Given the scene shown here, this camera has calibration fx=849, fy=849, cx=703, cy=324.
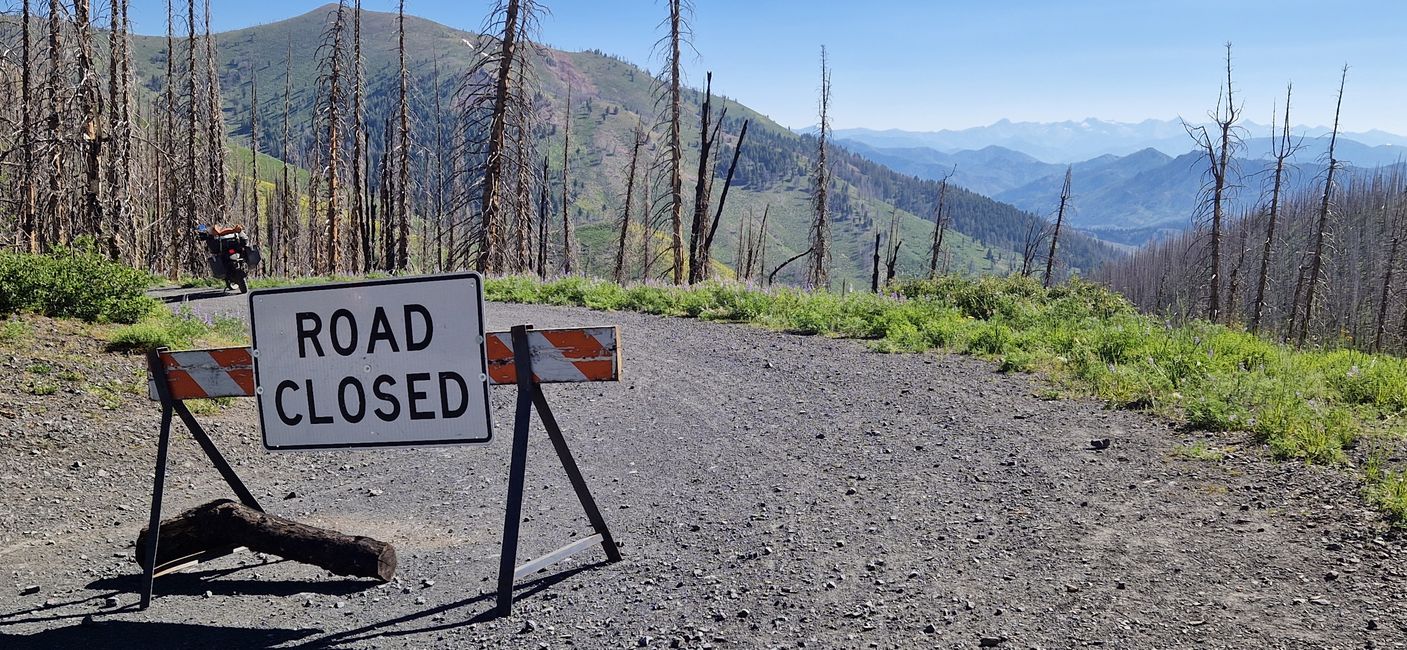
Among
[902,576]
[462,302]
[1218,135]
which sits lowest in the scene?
[902,576]

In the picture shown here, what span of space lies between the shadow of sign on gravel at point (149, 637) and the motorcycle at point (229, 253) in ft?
53.1

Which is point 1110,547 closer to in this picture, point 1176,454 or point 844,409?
point 1176,454

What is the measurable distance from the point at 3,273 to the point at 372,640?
8324 millimetres

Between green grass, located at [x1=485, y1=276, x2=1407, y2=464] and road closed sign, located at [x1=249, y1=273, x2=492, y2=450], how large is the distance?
17.9 feet

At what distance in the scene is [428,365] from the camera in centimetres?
410

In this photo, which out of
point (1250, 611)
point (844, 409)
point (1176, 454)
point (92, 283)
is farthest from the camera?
point (92, 283)

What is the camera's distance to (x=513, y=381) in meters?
4.11

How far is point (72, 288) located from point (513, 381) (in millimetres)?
8195

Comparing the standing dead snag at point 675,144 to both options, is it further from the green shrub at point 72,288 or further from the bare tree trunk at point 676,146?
the green shrub at point 72,288

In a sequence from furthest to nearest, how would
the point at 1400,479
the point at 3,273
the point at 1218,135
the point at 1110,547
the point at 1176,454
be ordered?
the point at 1218,135
the point at 3,273
the point at 1176,454
the point at 1400,479
the point at 1110,547

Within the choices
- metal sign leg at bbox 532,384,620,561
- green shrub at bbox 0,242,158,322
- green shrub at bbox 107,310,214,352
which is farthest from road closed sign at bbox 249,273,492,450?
green shrub at bbox 0,242,158,322

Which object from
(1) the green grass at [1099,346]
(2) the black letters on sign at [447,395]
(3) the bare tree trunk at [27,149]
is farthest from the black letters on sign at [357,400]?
(3) the bare tree trunk at [27,149]

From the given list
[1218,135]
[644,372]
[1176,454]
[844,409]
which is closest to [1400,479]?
[1176,454]

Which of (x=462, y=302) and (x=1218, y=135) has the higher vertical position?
(x=1218, y=135)
